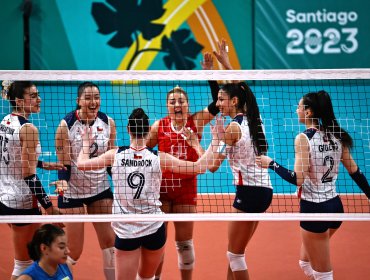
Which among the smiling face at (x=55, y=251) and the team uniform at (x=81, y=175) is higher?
the team uniform at (x=81, y=175)

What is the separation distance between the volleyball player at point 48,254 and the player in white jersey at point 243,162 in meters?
1.99

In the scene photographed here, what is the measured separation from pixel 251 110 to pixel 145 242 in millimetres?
1751

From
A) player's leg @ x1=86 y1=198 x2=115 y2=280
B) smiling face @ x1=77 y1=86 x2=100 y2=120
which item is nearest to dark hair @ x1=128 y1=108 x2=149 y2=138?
smiling face @ x1=77 y1=86 x2=100 y2=120

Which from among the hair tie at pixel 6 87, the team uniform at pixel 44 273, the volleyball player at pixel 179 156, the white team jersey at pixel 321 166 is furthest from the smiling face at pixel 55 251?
the white team jersey at pixel 321 166

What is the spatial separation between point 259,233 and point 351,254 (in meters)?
1.50

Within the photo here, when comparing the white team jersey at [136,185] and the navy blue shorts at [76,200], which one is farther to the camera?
the navy blue shorts at [76,200]

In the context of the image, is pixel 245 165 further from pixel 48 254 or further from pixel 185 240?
pixel 48 254

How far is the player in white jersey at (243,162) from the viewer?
6.71 metres

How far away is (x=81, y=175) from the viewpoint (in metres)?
7.14

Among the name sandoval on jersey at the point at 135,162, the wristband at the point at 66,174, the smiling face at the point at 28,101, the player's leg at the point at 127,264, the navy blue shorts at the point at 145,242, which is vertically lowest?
the player's leg at the point at 127,264

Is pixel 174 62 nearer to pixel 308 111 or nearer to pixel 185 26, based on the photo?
pixel 185 26

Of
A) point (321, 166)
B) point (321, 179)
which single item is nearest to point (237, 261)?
point (321, 179)

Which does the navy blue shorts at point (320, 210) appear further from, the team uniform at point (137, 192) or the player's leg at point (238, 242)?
the team uniform at point (137, 192)

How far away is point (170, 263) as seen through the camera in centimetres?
852
